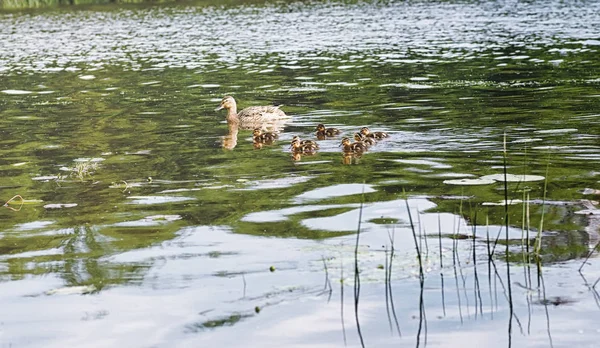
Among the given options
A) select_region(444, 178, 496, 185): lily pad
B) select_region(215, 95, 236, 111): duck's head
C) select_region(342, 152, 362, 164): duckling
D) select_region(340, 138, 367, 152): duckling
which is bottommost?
select_region(342, 152, 362, 164): duckling

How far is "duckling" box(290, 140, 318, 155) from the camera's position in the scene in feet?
51.9

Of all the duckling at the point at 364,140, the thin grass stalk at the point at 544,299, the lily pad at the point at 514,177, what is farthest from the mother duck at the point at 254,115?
the thin grass stalk at the point at 544,299

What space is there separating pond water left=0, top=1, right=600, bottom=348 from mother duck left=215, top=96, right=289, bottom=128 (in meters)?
0.41

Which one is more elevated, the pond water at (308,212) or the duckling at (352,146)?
the duckling at (352,146)

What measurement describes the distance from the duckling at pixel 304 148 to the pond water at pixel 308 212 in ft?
0.40

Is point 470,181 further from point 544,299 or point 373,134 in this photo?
point 544,299

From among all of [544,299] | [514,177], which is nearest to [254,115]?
[514,177]

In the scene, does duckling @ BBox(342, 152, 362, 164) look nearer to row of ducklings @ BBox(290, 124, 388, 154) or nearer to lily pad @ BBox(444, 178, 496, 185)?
row of ducklings @ BBox(290, 124, 388, 154)

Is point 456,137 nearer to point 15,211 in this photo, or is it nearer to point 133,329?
point 15,211

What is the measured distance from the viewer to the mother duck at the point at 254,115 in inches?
788

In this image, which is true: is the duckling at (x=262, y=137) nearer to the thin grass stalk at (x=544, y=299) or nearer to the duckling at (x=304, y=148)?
the duckling at (x=304, y=148)

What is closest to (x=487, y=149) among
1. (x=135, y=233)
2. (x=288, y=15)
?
(x=135, y=233)

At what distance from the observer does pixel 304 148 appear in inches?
624

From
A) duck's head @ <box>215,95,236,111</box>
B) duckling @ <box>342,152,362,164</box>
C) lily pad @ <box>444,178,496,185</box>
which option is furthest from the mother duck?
lily pad @ <box>444,178,496,185</box>
